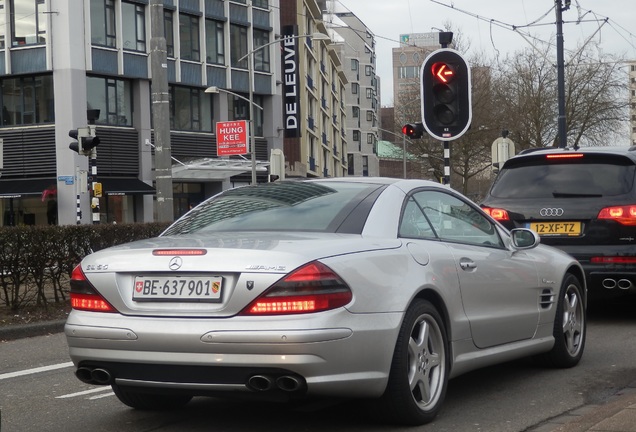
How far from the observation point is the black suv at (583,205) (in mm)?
9773

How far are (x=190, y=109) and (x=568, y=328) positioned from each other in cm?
4503

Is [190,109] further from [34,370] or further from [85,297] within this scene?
[85,297]

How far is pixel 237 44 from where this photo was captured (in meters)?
54.3

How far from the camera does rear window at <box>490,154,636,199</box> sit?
9.98m

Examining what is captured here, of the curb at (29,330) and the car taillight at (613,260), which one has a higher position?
the car taillight at (613,260)

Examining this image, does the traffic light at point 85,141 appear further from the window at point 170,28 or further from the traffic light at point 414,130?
the window at point 170,28

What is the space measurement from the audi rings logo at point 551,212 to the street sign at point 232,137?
36.8m

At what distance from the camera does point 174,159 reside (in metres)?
49.6

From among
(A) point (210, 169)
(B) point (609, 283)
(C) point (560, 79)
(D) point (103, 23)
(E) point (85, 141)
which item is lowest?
(B) point (609, 283)

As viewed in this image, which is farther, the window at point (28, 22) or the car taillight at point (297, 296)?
the window at point (28, 22)

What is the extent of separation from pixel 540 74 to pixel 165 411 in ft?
165

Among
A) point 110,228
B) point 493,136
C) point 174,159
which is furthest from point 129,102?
point 110,228

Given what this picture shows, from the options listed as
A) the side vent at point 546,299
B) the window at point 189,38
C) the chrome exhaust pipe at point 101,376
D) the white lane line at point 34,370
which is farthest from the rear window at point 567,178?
the window at point 189,38

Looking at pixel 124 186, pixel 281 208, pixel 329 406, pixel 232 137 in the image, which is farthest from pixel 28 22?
pixel 329 406
